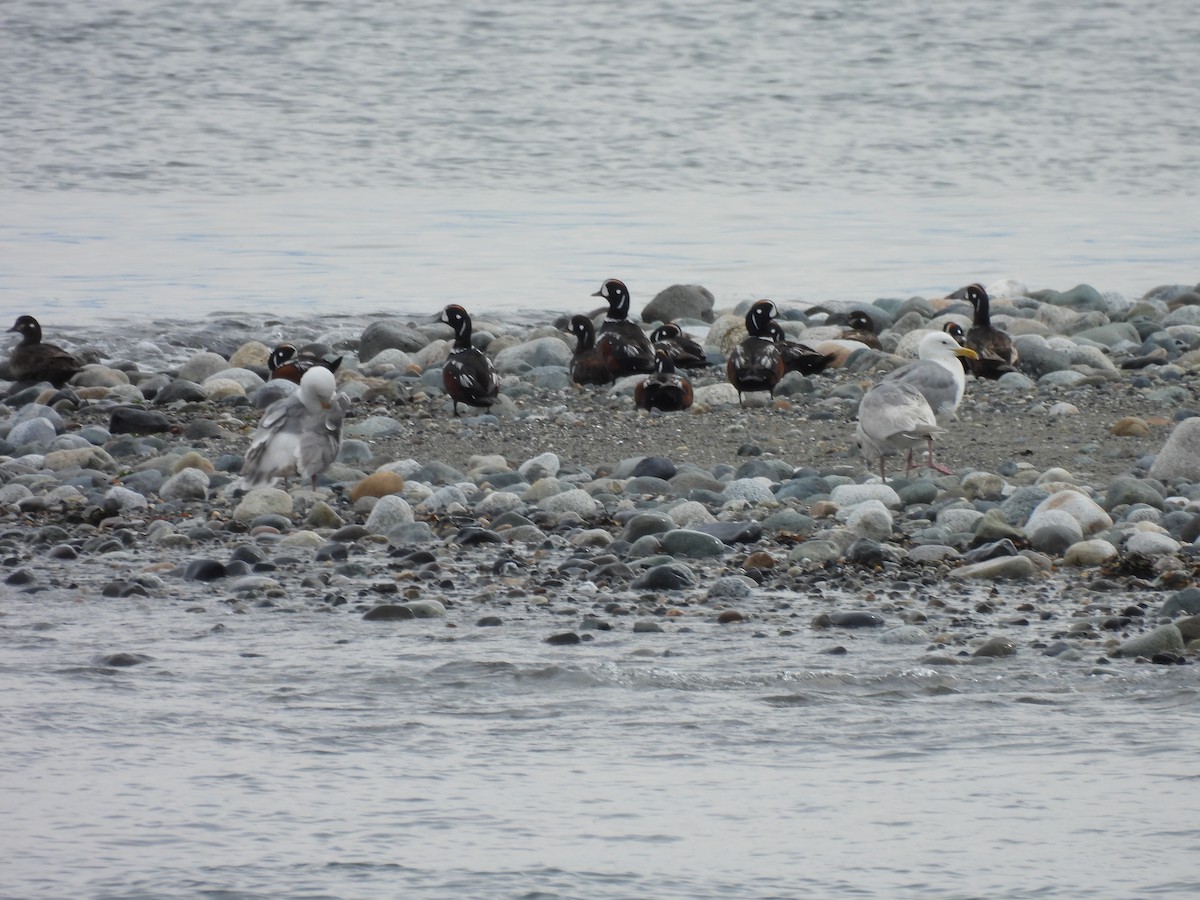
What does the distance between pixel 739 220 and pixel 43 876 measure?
69.0 feet

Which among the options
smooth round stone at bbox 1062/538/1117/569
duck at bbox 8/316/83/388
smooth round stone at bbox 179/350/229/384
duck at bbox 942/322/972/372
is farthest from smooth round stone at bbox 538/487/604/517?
duck at bbox 8/316/83/388

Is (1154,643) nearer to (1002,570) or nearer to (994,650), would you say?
(994,650)

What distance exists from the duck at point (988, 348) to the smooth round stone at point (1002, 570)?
4.70 meters

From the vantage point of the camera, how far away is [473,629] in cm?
691

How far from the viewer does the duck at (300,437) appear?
364 inches

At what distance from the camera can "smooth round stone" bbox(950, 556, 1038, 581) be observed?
24.7 ft

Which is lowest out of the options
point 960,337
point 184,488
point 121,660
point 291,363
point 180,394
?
point 121,660

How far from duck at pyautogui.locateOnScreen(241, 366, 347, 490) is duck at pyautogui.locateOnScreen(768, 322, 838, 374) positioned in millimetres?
3879

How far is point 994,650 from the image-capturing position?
6.38 metres

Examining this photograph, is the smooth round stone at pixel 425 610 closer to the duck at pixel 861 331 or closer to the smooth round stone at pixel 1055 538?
the smooth round stone at pixel 1055 538

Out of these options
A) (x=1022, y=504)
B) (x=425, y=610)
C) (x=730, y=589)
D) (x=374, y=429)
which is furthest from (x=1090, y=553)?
(x=374, y=429)

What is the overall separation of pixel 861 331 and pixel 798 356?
1.76 meters

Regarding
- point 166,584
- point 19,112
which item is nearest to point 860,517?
point 166,584

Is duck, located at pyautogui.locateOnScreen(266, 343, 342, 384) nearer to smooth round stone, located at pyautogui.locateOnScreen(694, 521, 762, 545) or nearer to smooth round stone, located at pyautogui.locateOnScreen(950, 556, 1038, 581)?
smooth round stone, located at pyautogui.locateOnScreen(694, 521, 762, 545)
